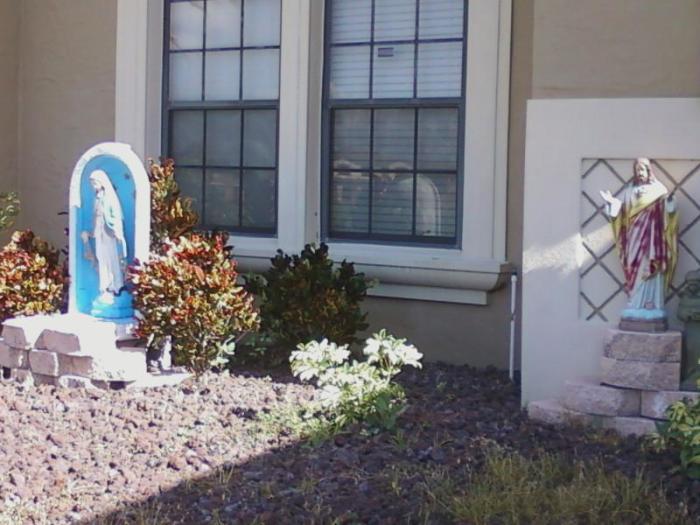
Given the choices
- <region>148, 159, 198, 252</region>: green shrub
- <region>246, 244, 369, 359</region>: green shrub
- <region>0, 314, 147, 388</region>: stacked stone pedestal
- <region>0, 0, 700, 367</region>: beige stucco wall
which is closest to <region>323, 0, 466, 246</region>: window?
<region>0, 0, 700, 367</region>: beige stucco wall

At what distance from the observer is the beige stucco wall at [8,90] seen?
9.97 meters

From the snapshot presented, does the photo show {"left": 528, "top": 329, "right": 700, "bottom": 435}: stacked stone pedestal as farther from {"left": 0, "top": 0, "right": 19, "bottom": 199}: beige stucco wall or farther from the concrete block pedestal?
{"left": 0, "top": 0, "right": 19, "bottom": 199}: beige stucco wall

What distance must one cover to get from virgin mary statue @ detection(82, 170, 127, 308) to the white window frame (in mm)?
1461

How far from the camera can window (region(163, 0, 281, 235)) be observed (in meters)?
9.23

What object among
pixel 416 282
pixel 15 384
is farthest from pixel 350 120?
pixel 15 384

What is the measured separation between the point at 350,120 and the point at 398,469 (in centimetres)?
384

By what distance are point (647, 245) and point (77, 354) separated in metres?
3.54

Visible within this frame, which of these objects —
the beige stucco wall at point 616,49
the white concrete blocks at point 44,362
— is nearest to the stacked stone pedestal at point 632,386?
the beige stucco wall at point 616,49

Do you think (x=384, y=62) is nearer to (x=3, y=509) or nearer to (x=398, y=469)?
(x=398, y=469)

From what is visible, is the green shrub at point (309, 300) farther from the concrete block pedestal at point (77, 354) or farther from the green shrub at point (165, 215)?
the concrete block pedestal at point (77, 354)

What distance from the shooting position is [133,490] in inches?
220

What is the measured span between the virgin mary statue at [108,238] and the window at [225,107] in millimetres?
1724

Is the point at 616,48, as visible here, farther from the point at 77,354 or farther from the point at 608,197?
the point at 77,354

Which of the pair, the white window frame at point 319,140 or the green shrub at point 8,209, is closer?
the white window frame at point 319,140
